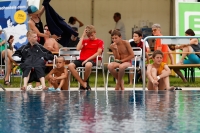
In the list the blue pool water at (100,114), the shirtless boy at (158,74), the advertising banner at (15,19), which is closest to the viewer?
the blue pool water at (100,114)

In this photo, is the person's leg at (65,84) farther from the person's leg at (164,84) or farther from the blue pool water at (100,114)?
the blue pool water at (100,114)

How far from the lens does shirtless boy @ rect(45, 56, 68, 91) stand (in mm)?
12906

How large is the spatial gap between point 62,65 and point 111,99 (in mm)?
3529

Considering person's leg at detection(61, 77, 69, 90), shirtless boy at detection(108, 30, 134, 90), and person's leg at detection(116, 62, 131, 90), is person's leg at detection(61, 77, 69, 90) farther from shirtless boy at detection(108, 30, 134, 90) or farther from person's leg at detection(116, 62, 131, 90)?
person's leg at detection(116, 62, 131, 90)

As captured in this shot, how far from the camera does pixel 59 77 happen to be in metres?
12.9

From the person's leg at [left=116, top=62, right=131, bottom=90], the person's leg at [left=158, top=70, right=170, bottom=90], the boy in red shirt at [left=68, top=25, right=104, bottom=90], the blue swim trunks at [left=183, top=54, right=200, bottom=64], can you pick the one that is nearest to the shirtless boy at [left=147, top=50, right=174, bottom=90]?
the person's leg at [left=158, top=70, right=170, bottom=90]

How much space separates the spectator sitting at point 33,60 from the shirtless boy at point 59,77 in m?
0.16

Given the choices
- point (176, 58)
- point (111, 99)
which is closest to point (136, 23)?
point (176, 58)

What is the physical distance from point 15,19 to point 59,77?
510cm

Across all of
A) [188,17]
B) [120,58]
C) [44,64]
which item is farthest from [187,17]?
[44,64]

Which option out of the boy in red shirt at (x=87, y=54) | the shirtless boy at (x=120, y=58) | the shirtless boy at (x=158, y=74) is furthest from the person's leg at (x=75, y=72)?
the shirtless boy at (x=158, y=74)

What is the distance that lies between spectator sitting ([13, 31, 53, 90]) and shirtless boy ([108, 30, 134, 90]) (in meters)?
1.28

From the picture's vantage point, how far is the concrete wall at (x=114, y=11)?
21.9 meters

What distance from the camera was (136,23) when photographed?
2206 cm
